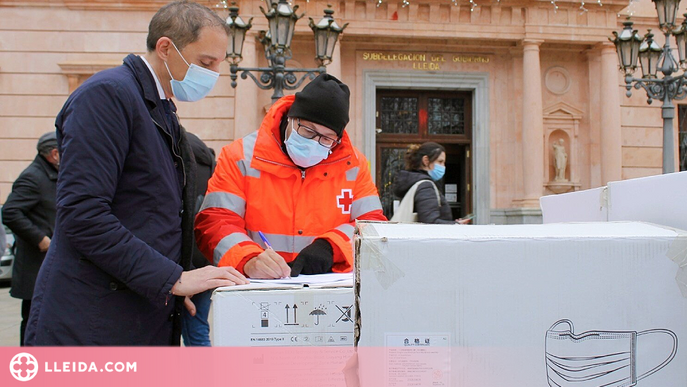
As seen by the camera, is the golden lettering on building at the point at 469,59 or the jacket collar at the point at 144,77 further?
the golden lettering on building at the point at 469,59

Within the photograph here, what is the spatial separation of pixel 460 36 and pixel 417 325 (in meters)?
13.7

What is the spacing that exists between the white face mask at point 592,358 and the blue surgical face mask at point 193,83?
144 cm

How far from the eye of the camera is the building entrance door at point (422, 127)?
48.3 ft

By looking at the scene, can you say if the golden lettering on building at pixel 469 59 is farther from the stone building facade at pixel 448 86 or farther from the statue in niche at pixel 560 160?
the statue in niche at pixel 560 160

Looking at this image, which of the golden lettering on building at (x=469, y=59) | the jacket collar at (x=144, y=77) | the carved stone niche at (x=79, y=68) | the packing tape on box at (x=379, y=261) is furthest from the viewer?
the golden lettering on building at (x=469, y=59)

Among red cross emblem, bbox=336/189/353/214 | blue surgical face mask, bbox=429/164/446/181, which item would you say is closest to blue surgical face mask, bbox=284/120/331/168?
red cross emblem, bbox=336/189/353/214

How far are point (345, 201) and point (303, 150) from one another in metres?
0.27

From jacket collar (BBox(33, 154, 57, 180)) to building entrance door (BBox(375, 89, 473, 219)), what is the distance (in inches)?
420

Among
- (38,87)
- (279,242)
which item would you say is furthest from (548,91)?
(279,242)

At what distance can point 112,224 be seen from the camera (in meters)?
1.56

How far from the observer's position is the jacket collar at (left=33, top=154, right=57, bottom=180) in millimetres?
4312

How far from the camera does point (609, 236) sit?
43.1 inches

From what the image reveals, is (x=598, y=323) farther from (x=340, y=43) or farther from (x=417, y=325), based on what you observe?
(x=340, y=43)

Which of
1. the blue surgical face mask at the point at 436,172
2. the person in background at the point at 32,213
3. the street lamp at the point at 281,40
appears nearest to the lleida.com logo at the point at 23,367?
the person in background at the point at 32,213
